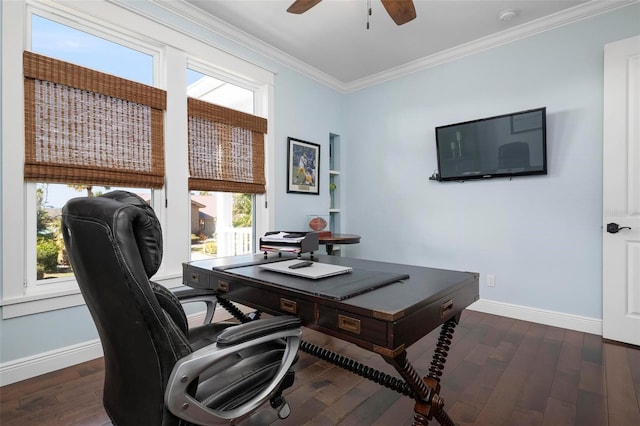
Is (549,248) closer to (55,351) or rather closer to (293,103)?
(293,103)

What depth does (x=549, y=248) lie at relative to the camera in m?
2.92

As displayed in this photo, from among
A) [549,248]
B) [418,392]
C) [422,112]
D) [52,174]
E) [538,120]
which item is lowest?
[418,392]

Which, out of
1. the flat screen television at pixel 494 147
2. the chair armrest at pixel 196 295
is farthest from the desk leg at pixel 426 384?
the flat screen television at pixel 494 147

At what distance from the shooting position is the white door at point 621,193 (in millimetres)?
2459

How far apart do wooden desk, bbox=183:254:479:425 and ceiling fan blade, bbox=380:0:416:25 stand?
1609mm

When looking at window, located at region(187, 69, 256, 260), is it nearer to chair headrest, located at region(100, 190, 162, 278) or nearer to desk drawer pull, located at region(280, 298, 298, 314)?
desk drawer pull, located at region(280, 298, 298, 314)

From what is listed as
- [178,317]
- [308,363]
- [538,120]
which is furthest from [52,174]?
[538,120]

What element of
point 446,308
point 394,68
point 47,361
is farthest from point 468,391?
point 394,68

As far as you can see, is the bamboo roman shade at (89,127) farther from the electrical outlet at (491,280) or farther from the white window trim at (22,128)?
the electrical outlet at (491,280)

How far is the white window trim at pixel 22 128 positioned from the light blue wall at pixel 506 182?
160cm

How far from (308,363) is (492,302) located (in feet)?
6.99

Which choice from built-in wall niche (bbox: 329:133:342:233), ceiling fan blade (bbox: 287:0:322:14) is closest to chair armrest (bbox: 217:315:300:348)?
ceiling fan blade (bbox: 287:0:322:14)

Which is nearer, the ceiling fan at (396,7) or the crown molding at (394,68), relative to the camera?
the ceiling fan at (396,7)

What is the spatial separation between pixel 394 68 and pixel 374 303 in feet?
11.9
